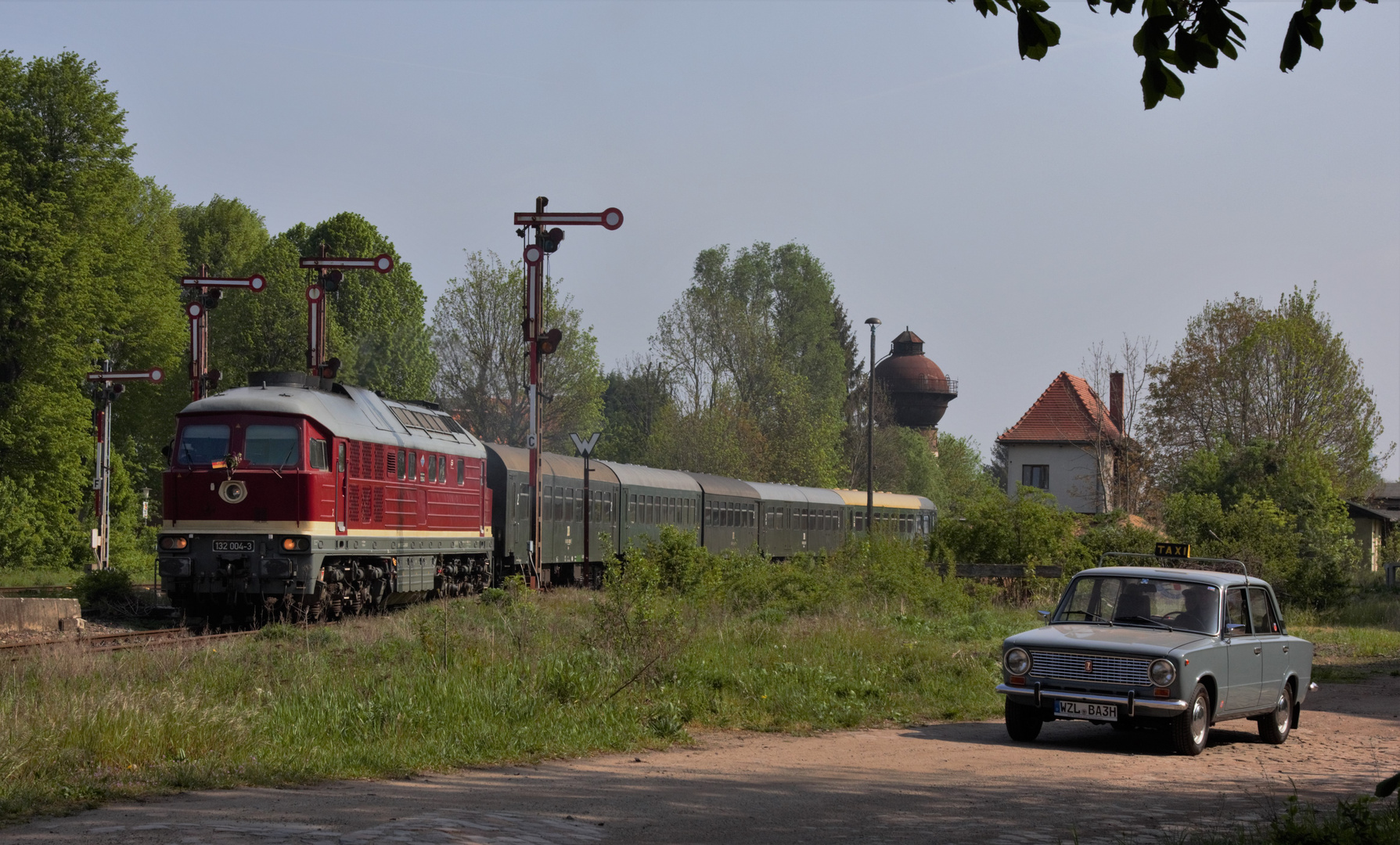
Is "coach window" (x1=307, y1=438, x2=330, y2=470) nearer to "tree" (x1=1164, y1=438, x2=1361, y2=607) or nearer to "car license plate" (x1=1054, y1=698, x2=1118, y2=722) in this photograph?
"car license plate" (x1=1054, y1=698, x2=1118, y2=722)

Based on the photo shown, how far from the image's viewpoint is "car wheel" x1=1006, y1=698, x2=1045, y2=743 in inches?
498

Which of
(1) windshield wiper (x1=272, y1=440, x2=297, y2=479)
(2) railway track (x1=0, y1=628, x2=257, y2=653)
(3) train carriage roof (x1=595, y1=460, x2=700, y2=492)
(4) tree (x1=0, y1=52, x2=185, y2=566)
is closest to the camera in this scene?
(2) railway track (x1=0, y1=628, x2=257, y2=653)

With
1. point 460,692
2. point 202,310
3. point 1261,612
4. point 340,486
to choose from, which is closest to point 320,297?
point 202,310

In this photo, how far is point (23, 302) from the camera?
4194cm

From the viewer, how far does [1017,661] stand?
12.4 metres

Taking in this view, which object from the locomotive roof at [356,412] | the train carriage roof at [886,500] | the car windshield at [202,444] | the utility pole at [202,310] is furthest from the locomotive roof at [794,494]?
the car windshield at [202,444]

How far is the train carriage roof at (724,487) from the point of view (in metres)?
43.5

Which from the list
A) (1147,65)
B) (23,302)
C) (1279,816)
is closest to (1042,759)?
(1279,816)

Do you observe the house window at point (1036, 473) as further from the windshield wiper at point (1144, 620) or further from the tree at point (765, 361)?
the windshield wiper at point (1144, 620)

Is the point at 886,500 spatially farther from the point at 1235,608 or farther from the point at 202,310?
the point at 1235,608

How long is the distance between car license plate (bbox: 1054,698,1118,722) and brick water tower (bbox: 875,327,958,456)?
8086 centimetres

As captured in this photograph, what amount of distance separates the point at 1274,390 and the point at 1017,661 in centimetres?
4459

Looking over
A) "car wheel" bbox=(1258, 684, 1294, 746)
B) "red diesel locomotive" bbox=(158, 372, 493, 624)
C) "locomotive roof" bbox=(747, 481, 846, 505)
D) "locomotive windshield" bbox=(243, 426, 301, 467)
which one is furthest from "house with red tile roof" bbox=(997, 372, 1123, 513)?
"car wheel" bbox=(1258, 684, 1294, 746)

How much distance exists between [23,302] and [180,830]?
39.1 m
